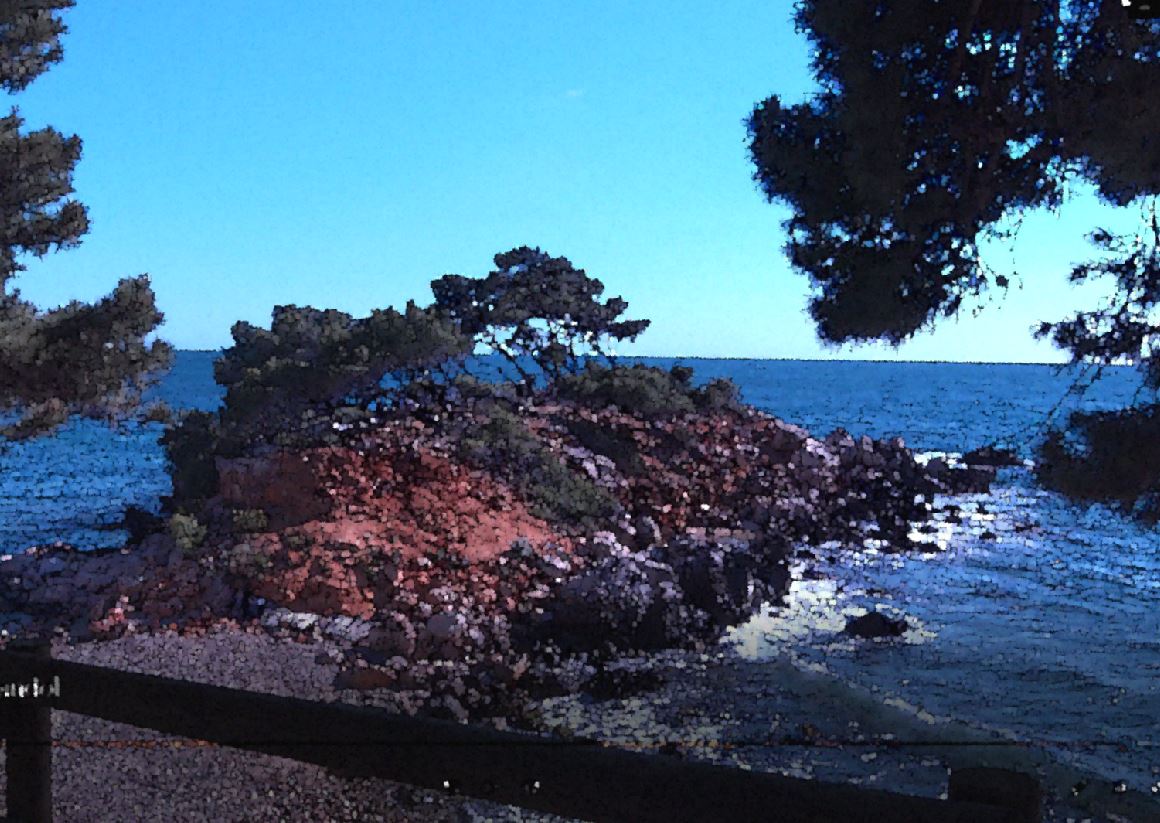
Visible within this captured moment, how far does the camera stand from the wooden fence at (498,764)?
2330 mm

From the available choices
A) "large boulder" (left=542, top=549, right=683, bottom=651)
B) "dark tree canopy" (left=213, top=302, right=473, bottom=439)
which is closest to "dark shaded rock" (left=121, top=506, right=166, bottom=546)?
"dark tree canopy" (left=213, top=302, right=473, bottom=439)

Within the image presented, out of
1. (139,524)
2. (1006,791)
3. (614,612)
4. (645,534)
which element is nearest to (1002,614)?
(645,534)

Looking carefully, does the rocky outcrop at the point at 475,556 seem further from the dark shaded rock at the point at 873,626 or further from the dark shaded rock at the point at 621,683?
the dark shaded rock at the point at 873,626

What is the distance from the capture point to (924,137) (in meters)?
10.7

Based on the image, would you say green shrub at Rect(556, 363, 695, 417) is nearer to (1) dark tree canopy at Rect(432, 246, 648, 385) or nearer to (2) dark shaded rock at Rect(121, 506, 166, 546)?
(1) dark tree canopy at Rect(432, 246, 648, 385)

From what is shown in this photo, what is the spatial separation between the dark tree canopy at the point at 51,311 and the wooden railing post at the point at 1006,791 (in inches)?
552

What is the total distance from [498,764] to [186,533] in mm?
16090

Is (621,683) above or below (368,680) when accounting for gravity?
below

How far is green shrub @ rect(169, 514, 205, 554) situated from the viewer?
55.2 ft

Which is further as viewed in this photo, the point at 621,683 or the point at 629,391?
the point at 629,391

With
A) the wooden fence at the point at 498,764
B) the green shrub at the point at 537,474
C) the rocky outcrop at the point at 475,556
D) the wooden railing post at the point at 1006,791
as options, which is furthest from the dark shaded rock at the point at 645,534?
the wooden railing post at the point at 1006,791

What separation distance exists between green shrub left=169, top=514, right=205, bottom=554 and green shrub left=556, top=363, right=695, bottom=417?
11702 mm

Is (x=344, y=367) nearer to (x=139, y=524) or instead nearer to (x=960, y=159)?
(x=139, y=524)

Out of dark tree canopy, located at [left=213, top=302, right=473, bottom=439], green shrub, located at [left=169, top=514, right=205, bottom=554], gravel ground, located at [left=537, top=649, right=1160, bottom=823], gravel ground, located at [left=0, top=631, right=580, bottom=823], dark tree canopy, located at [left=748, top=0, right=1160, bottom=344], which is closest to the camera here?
gravel ground, located at [left=0, top=631, right=580, bottom=823]
